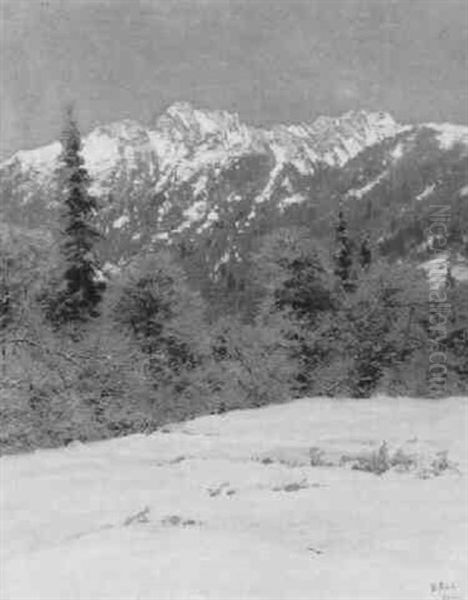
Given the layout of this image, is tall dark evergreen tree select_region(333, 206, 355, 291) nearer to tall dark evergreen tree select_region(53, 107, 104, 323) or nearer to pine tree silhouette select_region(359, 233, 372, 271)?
pine tree silhouette select_region(359, 233, 372, 271)

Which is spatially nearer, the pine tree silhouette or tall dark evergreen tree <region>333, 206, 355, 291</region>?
tall dark evergreen tree <region>333, 206, 355, 291</region>

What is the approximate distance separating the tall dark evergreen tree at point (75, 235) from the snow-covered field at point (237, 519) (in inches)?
830

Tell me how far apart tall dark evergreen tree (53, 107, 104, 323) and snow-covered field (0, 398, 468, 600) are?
21.1 metres

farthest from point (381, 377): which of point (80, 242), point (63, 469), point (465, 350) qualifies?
point (63, 469)

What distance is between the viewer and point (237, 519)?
736 centimetres

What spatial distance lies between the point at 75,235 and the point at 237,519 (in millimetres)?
27996

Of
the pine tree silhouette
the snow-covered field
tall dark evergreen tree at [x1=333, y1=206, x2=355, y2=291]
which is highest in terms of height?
the pine tree silhouette

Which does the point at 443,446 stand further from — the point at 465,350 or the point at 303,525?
the point at 465,350

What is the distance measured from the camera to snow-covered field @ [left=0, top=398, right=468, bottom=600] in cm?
536

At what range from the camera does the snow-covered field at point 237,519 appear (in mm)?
5355
